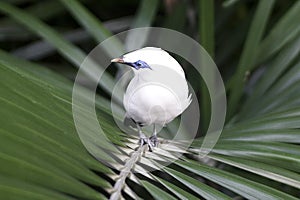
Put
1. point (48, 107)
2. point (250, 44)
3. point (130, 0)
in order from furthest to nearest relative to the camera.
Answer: point (130, 0) < point (250, 44) < point (48, 107)

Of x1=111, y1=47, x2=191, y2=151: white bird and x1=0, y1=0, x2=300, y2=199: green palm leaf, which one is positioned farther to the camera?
x1=111, y1=47, x2=191, y2=151: white bird

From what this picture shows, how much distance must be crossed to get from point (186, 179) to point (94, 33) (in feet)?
1.43

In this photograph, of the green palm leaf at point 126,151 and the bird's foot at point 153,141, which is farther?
the bird's foot at point 153,141

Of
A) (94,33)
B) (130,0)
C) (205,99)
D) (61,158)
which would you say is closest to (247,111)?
(205,99)

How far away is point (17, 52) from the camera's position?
110cm

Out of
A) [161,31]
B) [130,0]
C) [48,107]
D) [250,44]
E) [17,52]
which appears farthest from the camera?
[130,0]

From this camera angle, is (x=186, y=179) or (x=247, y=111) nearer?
(x=186, y=179)

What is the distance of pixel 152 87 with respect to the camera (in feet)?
1.64

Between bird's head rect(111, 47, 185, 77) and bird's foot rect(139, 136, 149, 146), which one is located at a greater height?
bird's head rect(111, 47, 185, 77)

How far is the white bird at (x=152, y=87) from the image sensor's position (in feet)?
1.65

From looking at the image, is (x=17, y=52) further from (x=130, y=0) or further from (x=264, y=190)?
(x=264, y=190)

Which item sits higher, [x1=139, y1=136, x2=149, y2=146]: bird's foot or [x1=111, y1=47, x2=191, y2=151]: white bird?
[x1=111, y1=47, x2=191, y2=151]: white bird

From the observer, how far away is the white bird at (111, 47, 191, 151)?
502 mm

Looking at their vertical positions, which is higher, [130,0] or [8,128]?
[130,0]
